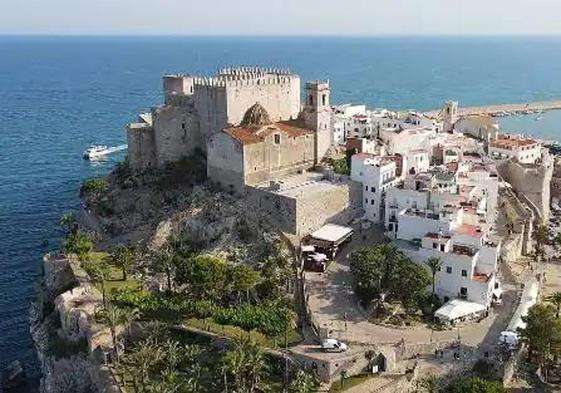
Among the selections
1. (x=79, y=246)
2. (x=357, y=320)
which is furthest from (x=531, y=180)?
(x=79, y=246)

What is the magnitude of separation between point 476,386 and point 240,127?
32295mm

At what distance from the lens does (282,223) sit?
182ft

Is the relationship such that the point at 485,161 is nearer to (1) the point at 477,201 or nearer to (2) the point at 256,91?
(1) the point at 477,201

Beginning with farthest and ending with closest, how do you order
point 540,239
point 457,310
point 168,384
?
point 540,239
point 457,310
point 168,384

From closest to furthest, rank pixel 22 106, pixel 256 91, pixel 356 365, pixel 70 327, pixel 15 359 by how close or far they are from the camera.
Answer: pixel 356 365 → pixel 70 327 → pixel 15 359 → pixel 256 91 → pixel 22 106

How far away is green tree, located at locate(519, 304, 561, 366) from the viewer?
42.0 meters

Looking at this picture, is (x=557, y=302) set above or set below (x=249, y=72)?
below

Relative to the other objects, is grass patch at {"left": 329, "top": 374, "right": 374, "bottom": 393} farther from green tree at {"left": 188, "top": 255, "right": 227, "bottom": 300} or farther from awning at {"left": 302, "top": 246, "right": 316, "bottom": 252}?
awning at {"left": 302, "top": 246, "right": 316, "bottom": 252}

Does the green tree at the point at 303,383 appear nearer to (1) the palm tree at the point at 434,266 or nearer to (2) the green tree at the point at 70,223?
(1) the palm tree at the point at 434,266

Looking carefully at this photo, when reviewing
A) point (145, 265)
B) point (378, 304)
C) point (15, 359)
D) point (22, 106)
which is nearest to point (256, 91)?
point (145, 265)

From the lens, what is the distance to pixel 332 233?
2156 inches

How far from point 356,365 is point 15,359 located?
91.2 ft

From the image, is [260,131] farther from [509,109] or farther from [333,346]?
[509,109]

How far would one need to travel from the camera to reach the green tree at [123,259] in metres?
55.1
